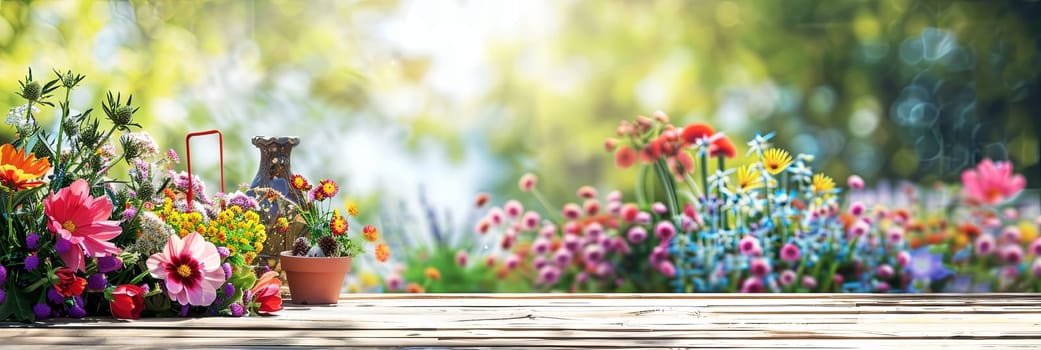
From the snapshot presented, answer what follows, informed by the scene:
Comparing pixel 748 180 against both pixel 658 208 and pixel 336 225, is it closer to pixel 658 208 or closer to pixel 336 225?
pixel 658 208

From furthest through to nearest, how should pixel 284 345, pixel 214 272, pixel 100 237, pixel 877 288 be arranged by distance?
1. pixel 877 288
2. pixel 214 272
3. pixel 100 237
4. pixel 284 345

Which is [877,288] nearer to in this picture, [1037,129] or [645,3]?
[1037,129]

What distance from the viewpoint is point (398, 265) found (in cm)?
378

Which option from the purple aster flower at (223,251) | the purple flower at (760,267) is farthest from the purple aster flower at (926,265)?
the purple aster flower at (223,251)

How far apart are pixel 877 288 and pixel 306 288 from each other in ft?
7.28

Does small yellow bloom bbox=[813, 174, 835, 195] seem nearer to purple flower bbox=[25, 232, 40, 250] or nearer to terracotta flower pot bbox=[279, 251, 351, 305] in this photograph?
terracotta flower pot bbox=[279, 251, 351, 305]

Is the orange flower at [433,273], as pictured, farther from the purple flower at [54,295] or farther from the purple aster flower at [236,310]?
the purple flower at [54,295]

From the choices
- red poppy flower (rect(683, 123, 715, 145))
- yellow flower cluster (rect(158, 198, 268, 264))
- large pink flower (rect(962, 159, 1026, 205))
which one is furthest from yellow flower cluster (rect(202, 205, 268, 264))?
large pink flower (rect(962, 159, 1026, 205))

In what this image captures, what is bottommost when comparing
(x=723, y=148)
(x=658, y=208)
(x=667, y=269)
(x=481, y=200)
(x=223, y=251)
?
(x=223, y=251)

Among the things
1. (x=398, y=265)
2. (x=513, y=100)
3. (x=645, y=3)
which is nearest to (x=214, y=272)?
(x=398, y=265)

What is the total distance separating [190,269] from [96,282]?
202 mm

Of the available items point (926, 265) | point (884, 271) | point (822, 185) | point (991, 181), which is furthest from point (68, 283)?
point (991, 181)

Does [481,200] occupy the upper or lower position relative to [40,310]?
upper

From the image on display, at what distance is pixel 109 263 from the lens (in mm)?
2100
